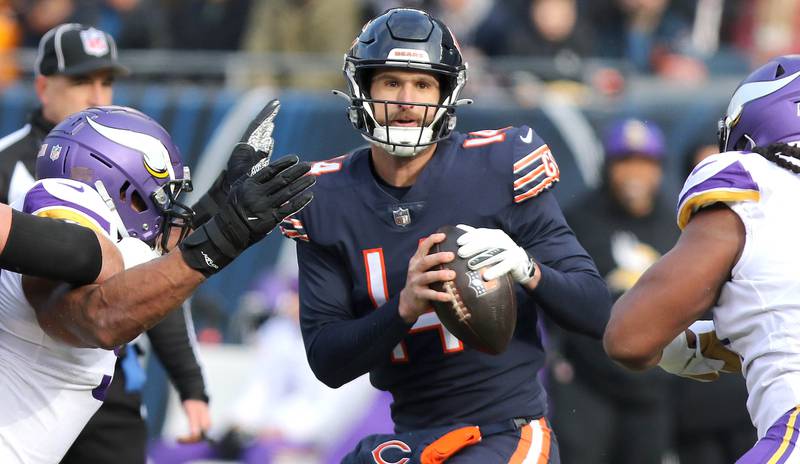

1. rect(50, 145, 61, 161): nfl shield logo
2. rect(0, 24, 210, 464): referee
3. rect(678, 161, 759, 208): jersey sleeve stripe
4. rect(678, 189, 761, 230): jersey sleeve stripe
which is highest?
rect(50, 145, 61, 161): nfl shield logo

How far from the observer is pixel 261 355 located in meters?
7.70

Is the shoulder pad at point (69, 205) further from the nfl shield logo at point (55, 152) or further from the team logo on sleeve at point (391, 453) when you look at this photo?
the team logo on sleeve at point (391, 453)

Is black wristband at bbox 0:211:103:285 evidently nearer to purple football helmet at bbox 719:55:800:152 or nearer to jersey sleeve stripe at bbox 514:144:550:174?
jersey sleeve stripe at bbox 514:144:550:174

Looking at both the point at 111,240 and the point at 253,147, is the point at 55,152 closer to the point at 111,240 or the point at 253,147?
the point at 111,240

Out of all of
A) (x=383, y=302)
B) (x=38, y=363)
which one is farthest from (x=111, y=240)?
(x=383, y=302)

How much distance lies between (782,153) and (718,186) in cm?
23

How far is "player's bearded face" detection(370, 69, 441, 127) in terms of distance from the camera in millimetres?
3924

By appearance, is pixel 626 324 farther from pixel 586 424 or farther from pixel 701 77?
pixel 701 77

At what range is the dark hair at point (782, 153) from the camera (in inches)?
129

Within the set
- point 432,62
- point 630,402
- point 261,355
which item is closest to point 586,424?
point 630,402

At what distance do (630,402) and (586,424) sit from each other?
10.2 inches

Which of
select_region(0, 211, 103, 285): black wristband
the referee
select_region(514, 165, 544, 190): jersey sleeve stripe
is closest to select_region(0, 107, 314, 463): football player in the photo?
select_region(0, 211, 103, 285): black wristband

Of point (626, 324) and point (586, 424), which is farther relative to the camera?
point (586, 424)

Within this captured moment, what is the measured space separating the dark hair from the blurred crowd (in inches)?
184
